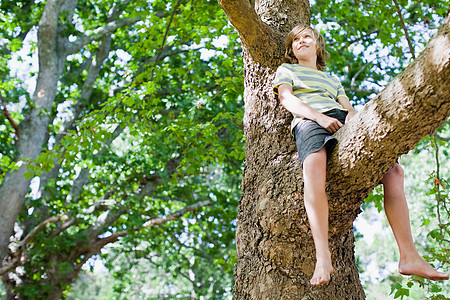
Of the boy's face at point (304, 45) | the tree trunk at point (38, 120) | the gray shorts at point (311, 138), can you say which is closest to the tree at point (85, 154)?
the tree trunk at point (38, 120)

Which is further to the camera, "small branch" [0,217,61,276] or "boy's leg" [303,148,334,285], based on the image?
"small branch" [0,217,61,276]

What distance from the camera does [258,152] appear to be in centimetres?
257

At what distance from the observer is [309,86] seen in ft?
8.43

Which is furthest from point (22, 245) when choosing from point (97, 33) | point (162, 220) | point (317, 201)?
point (317, 201)

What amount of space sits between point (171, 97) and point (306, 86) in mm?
5847

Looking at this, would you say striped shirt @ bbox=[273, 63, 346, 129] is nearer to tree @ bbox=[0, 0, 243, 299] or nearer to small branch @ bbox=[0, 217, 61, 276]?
tree @ bbox=[0, 0, 243, 299]

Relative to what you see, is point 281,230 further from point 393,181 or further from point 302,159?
point 393,181

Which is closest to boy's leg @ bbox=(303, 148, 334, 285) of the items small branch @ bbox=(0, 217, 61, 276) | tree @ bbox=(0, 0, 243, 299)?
tree @ bbox=(0, 0, 243, 299)

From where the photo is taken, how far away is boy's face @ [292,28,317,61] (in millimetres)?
2740

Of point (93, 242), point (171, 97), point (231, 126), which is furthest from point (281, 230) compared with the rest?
point (93, 242)

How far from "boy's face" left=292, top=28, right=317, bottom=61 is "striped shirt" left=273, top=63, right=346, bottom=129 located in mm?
129

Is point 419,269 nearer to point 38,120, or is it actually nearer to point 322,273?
point 322,273

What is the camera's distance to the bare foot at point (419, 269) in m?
2.07

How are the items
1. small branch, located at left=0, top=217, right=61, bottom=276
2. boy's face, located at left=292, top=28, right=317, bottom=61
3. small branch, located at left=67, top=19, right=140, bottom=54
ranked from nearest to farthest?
boy's face, located at left=292, top=28, right=317, bottom=61 < small branch, located at left=0, top=217, right=61, bottom=276 < small branch, located at left=67, top=19, right=140, bottom=54
